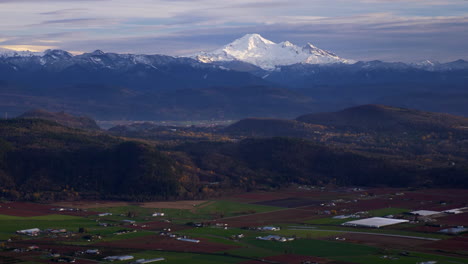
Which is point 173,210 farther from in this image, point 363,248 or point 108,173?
point 363,248

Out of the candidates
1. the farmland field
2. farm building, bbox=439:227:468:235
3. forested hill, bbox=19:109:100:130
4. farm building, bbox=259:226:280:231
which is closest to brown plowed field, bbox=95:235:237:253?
the farmland field

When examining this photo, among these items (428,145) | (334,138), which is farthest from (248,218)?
(334,138)

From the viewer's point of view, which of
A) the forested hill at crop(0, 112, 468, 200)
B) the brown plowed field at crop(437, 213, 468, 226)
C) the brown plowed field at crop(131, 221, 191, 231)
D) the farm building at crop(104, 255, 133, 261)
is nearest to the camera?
the farm building at crop(104, 255, 133, 261)

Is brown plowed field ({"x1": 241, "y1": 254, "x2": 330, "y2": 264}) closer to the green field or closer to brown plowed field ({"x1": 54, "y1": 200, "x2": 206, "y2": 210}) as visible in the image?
the green field

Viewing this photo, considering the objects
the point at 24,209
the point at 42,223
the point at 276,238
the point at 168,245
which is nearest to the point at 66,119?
the point at 24,209

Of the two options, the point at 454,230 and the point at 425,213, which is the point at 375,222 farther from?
the point at 454,230

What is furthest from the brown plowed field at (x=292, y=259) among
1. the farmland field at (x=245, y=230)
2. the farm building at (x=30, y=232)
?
the farm building at (x=30, y=232)
